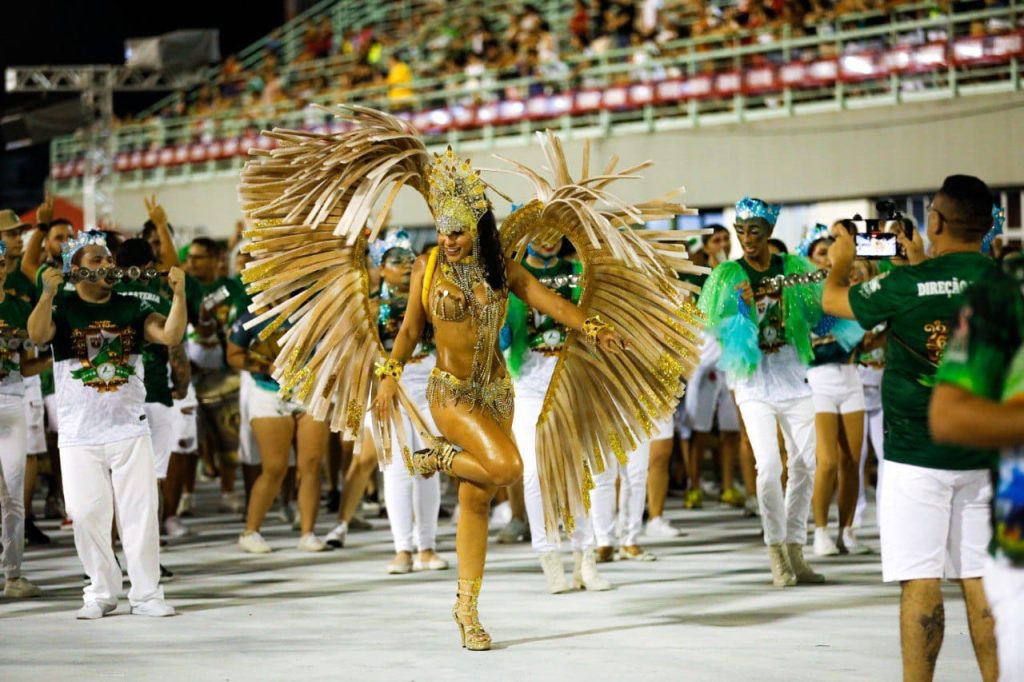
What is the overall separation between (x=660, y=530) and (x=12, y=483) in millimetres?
4768

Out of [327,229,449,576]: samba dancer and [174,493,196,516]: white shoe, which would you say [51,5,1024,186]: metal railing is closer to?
[174,493,196,516]: white shoe

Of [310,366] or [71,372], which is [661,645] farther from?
[71,372]

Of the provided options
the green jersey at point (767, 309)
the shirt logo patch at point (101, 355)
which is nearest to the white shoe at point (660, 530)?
the green jersey at point (767, 309)

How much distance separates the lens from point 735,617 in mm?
7703

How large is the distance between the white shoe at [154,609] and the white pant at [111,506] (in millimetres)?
34

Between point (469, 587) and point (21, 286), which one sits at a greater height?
point (21, 286)

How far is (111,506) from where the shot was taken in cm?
790

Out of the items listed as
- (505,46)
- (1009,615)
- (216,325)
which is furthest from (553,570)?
(505,46)

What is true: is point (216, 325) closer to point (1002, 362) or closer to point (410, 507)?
point (410, 507)

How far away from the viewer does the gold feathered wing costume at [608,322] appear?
7180 mm

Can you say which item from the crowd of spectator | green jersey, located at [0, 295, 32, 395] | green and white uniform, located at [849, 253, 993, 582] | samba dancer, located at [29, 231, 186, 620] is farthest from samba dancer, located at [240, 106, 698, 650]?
the crowd of spectator

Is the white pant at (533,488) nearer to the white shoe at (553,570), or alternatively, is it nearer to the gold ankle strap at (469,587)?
the white shoe at (553,570)

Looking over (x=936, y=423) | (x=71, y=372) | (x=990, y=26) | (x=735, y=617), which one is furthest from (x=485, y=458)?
(x=990, y=26)

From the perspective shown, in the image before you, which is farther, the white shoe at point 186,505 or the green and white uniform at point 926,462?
the white shoe at point 186,505
